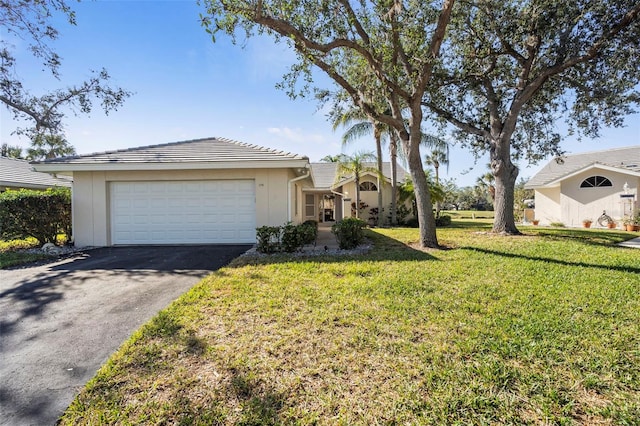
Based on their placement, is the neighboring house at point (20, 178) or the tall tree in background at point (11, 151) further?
the tall tree in background at point (11, 151)

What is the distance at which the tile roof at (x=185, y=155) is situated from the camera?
1010 cm

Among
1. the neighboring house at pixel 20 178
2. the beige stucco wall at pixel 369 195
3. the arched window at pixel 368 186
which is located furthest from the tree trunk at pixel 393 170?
the neighboring house at pixel 20 178

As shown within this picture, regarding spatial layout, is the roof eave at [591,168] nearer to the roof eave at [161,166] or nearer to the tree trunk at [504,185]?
the tree trunk at [504,185]

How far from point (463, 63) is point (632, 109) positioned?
7003 millimetres

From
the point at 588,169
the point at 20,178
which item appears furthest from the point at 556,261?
the point at 20,178

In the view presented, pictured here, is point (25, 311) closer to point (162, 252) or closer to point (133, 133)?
point (162, 252)

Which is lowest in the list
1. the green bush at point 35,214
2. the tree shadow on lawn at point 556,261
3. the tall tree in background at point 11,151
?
the tree shadow on lawn at point 556,261

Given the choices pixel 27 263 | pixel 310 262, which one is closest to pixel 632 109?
pixel 310 262

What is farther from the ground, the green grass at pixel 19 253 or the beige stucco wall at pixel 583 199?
the beige stucco wall at pixel 583 199

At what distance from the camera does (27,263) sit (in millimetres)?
7984

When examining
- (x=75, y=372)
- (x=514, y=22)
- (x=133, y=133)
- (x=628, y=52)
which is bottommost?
(x=75, y=372)

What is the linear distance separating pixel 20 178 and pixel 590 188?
32670 mm

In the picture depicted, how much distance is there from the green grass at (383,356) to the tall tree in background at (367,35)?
5265 mm

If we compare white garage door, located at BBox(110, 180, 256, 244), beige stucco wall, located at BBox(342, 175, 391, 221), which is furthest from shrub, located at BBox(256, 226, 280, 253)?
beige stucco wall, located at BBox(342, 175, 391, 221)
